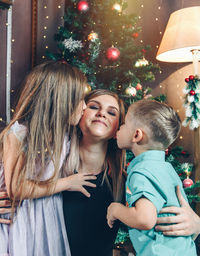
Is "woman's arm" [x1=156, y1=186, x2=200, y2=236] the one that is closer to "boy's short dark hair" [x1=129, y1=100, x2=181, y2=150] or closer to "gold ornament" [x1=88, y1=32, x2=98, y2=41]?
"boy's short dark hair" [x1=129, y1=100, x2=181, y2=150]

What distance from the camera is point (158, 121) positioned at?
1.30 metres

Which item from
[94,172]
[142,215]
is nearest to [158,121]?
[142,215]

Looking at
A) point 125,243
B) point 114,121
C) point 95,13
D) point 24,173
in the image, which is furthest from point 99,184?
point 95,13

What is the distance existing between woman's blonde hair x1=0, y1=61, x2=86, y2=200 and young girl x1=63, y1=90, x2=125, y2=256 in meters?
0.15

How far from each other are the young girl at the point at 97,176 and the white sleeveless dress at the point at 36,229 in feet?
0.26

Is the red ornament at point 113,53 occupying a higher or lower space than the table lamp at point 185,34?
lower

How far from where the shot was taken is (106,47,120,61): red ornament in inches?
80.4

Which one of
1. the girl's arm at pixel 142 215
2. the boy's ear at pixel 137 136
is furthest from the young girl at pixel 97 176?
the girl's arm at pixel 142 215

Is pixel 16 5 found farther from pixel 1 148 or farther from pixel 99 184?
pixel 99 184

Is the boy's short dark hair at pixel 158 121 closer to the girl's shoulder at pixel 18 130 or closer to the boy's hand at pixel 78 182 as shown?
the boy's hand at pixel 78 182

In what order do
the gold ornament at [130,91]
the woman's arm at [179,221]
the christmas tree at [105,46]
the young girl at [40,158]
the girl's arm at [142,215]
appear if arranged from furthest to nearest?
the christmas tree at [105,46], the gold ornament at [130,91], the young girl at [40,158], the woman's arm at [179,221], the girl's arm at [142,215]

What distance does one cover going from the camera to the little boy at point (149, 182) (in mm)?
1128

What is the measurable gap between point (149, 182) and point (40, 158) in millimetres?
588

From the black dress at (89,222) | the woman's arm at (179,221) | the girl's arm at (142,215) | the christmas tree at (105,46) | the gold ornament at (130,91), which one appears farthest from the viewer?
the christmas tree at (105,46)
